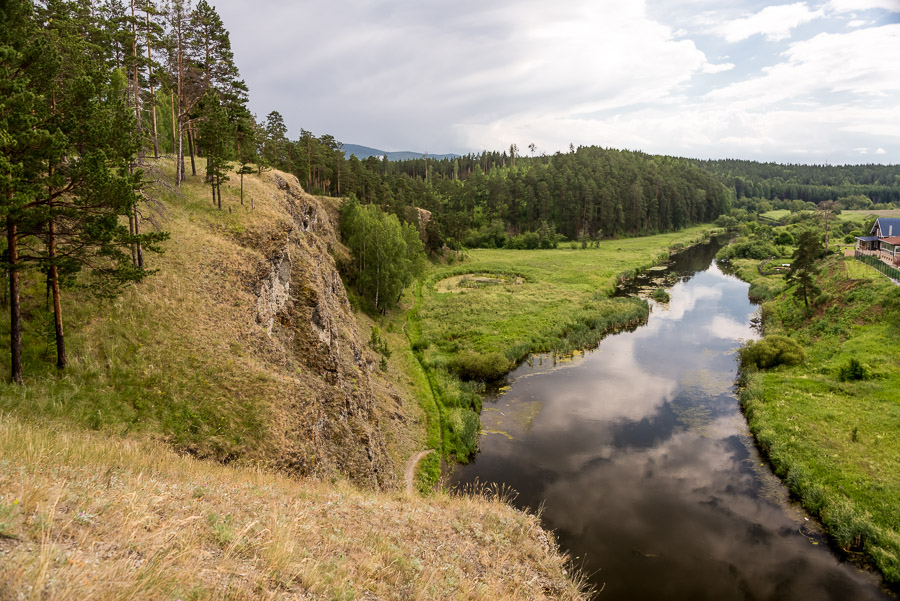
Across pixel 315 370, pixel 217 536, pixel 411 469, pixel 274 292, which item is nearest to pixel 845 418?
pixel 411 469

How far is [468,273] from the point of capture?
8269 centimetres

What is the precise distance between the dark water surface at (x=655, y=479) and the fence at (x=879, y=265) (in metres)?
24.2

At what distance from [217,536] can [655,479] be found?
25.0 metres

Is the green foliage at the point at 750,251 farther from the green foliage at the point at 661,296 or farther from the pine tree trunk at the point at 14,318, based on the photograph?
the pine tree trunk at the point at 14,318

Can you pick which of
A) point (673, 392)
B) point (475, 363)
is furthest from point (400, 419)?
point (673, 392)

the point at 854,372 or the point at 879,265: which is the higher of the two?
the point at 879,265

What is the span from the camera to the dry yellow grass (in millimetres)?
5871

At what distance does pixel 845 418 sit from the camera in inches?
1155

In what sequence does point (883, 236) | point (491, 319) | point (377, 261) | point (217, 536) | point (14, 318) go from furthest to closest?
point (883, 236)
point (491, 319)
point (377, 261)
point (14, 318)
point (217, 536)

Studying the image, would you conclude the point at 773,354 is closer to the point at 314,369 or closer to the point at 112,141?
the point at 314,369

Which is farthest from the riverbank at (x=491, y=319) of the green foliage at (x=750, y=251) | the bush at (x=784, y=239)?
the bush at (x=784, y=239)

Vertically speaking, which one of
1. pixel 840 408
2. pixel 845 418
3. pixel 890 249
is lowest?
pixel 845 418

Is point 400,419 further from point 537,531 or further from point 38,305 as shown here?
point 38,305

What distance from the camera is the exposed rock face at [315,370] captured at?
20.8 meters
